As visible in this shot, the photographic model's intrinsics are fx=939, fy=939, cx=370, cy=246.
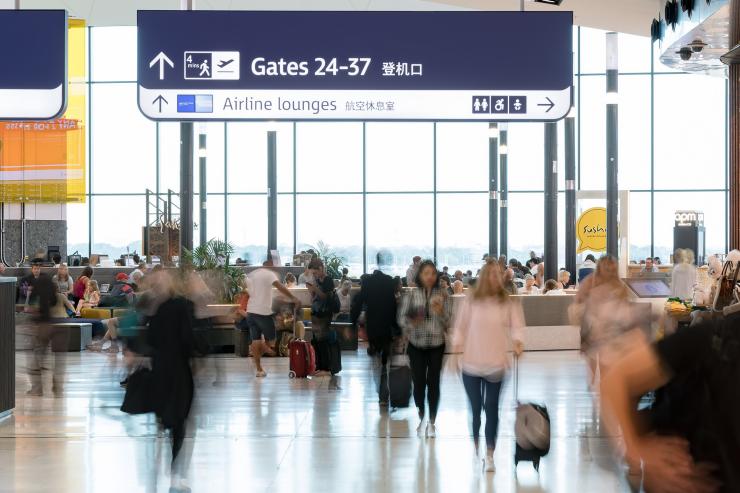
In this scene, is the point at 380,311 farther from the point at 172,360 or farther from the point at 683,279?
the point at 683,279

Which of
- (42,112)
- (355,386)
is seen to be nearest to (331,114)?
(42,112)

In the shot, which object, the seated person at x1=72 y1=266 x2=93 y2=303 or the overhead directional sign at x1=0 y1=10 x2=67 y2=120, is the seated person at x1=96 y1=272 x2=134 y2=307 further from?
the overhead directional sign at x1=0 y1=10 x2=67 y2=120

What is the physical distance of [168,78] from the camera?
25.5 feet

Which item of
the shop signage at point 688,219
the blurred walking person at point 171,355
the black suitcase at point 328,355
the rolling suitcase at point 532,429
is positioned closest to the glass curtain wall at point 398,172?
the shop signage at point 688,219

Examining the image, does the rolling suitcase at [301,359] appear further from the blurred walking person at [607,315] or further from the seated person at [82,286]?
the seated person at [82,286]

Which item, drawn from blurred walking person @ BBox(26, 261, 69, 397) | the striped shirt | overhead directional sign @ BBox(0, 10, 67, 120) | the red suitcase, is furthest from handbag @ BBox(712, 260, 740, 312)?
blurred walking person @ BBox(26, 261, 69, 397)

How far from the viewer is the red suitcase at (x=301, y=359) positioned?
41.1 ft

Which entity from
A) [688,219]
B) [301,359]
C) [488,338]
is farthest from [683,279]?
[488,338]

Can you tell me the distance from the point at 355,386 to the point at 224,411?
256 cm

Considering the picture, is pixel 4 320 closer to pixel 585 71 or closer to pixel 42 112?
pixel 42 112

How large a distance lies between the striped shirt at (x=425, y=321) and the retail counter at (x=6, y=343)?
406 cm

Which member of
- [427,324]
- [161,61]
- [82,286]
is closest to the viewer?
[161,61]

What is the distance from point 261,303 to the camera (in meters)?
12.6

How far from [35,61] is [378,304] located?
4.16 m
